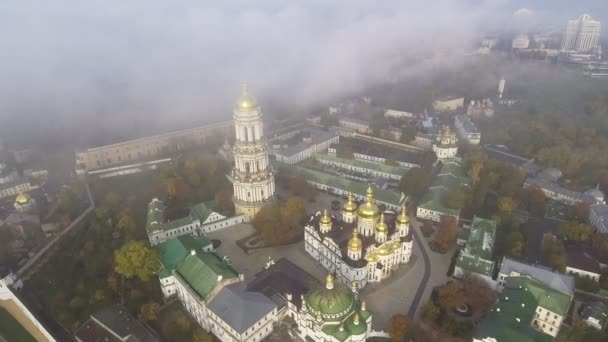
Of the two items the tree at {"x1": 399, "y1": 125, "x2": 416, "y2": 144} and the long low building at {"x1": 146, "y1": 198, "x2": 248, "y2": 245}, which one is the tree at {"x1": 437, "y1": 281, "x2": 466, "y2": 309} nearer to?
the long low building at {"x1": 146, "y1": 198, "x2": 248, "y2": 245}

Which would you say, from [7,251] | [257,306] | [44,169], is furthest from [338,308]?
[44,169]

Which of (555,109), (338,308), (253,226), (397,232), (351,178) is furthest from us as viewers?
(555,109)

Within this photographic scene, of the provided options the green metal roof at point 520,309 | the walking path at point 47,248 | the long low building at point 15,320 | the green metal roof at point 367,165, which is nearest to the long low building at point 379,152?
the green metal roof at point 367,165

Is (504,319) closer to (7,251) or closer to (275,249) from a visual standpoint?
(275,249)

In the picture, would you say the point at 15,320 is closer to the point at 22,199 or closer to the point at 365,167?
the point at 22,199

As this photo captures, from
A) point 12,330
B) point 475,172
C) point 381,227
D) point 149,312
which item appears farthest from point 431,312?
point 12,330

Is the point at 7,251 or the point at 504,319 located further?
the point at 7,251
